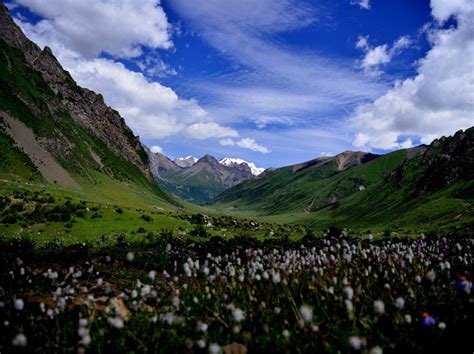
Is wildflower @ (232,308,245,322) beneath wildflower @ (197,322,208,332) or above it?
above

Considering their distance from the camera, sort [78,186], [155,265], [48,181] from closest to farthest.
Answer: [155,265] → [48,181] → [78,186]

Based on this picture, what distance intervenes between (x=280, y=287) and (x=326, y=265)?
203 centimetres

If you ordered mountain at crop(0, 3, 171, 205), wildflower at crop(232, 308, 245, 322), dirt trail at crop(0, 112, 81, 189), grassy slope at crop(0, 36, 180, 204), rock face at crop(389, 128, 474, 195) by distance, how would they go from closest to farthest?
wildflower at crop(232, 308, 245, 322) → grassy slope at crop(0, 36, 180, 204) → rock face at crop(389, 128, 474, 195) → mountain at crop(0, 3, 171, 205) → dirt trail at crop(0, 112, 81, 189)

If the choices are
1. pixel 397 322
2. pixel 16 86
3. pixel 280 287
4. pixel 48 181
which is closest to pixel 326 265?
pixel 280 287

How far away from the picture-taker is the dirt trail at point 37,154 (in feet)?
371

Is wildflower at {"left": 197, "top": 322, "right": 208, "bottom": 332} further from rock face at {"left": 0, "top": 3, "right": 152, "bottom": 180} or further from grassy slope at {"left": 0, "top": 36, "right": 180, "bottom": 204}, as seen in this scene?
rock face at {"left": 0, "top": 3, "right": 152, "bottom": 180}

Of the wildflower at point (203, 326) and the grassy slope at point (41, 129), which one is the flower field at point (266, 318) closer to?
the wildflower at point (203, 326)

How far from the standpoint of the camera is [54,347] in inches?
258

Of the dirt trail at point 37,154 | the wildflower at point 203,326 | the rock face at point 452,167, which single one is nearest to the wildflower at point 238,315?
the wildflower at point 203,326

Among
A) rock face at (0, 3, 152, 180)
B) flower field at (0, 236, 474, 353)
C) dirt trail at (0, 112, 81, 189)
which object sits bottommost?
flower field at (0, 236, 474, 353)

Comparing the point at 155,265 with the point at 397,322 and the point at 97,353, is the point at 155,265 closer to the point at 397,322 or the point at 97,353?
the point at 97,353

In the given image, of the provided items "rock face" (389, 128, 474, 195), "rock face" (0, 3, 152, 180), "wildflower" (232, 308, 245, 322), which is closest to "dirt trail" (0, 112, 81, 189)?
"rock face" (0, 3, 152, 180)

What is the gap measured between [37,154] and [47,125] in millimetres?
21586

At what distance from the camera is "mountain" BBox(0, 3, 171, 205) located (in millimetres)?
112863
